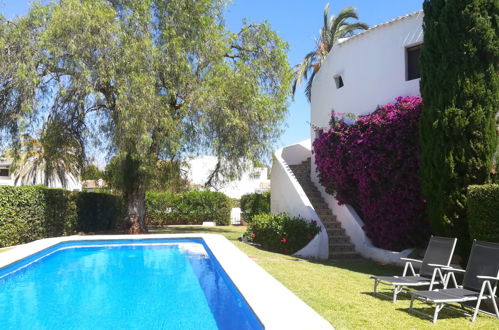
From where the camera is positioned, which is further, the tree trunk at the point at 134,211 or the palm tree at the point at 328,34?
the palm tree at the point at 328,34

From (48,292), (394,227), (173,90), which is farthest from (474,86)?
(173,90)

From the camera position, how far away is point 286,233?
A: 44.9ft

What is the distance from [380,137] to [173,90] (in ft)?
28.6

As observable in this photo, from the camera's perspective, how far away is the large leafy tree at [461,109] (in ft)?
29.7

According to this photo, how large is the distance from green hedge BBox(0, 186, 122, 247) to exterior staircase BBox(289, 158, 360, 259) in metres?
9.99

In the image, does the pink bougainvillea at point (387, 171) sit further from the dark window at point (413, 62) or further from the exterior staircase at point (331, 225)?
the dark window at point (413, 62)

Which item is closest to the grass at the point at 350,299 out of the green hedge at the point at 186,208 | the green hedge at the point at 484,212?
the green hedge at the point at 484,212

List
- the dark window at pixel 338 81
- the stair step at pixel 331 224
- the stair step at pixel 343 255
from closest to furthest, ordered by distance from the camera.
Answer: the stair step at pixel 343 255 → the stair step at pixel 331 224 → the dark window at pixel 338 81

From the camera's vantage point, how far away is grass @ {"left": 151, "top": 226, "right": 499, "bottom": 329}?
19.2 feet

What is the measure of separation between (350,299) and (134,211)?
13.0 metres

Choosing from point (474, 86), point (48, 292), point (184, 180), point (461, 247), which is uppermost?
point (474, 86)

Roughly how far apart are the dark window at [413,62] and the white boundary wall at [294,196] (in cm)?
550

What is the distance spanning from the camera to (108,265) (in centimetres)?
1138

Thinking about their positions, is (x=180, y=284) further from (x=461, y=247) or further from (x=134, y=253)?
(x=461, y=247)
